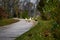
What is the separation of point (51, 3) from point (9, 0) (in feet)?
65.6

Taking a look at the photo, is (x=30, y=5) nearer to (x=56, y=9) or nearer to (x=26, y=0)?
(x=26, y=0)

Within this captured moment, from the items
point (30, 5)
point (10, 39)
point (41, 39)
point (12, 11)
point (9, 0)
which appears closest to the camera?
point (10, 39)

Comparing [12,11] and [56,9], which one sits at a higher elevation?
[56,9]

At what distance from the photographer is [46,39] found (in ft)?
28.5

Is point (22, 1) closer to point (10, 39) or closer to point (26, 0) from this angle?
→ point (26, 0)

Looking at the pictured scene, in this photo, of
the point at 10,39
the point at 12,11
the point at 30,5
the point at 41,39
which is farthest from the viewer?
the point at 30,5

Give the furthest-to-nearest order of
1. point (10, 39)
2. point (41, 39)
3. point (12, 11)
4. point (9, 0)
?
point (12, 11) → point (9, 0) → point (41, 39) → point (10, 39)

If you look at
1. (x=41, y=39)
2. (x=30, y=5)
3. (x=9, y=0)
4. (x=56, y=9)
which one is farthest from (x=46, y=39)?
(x=30, y=5)

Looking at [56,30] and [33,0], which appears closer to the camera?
[56,30]

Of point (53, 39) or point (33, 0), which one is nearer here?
point (53, 39)

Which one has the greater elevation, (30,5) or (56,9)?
(56,9)

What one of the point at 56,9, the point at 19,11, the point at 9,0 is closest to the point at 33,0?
the point at 19,11

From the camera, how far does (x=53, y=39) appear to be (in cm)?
836

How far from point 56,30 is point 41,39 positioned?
766 mm
